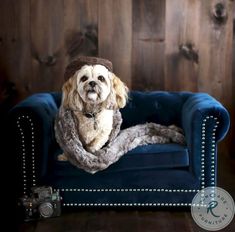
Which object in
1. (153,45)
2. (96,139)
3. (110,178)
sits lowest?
(110,178)

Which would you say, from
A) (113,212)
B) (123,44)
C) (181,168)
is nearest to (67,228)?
(113,212)

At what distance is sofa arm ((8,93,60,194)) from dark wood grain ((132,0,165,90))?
46.6 inches

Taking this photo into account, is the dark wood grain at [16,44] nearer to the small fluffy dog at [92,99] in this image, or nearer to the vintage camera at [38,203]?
the small fluffy dog at [92,99]

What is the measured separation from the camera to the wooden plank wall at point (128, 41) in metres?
3.86

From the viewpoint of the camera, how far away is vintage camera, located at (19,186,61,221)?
284 cm

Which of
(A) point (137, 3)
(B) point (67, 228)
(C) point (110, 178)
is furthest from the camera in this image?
(A) point (137, 3)

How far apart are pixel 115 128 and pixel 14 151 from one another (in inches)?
24.6

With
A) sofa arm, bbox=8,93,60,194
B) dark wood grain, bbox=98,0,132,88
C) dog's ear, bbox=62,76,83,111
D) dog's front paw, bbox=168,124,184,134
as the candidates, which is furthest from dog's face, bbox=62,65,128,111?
dark wood grain, bbox=98,0,132,88

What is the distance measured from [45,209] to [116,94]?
80 centimetres

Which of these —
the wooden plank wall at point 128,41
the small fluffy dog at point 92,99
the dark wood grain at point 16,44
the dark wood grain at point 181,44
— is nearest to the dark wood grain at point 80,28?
the wooden plank wall at point 128,41

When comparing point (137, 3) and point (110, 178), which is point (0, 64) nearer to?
point (137, 3)

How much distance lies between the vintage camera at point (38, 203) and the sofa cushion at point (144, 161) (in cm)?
15

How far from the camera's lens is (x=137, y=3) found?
3.85 metres

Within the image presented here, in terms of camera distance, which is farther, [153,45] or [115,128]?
[153,45]
